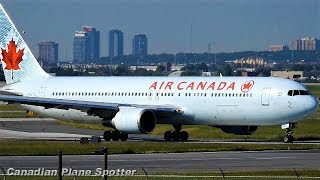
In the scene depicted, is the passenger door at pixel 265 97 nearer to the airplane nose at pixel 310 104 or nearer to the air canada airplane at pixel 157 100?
the air canada airplane at pixel 157 100

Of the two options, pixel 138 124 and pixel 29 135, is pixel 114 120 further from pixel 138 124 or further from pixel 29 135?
pixel 29 135

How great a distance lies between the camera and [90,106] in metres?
71.6

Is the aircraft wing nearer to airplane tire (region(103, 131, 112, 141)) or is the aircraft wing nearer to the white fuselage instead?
the white fuselage

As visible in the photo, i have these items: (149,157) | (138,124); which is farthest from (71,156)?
(138,124)

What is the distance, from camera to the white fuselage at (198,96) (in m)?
67.9

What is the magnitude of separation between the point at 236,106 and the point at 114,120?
7886 mm

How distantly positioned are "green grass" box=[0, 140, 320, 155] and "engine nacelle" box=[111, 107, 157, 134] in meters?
3.55

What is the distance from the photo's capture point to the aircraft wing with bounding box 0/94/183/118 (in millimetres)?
71062

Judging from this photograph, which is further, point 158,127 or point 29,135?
point 158,127

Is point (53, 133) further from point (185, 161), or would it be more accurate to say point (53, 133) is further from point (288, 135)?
point (185, 161)

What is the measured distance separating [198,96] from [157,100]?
3.31 metres

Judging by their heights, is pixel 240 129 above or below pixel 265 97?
below

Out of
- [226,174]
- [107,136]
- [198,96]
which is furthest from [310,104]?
[226,174]

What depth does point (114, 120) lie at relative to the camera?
70375 millimetres
